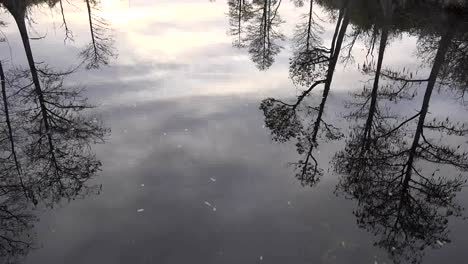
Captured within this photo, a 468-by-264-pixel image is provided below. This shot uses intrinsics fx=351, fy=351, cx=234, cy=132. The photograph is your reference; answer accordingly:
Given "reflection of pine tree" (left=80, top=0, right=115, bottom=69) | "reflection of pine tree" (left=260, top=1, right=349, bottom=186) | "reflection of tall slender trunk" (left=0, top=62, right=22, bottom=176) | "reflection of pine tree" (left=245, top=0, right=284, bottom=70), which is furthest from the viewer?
"reflection of pine tree" (left=245, top=0, right=284, bottom=70)

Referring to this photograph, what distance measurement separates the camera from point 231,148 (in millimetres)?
14414

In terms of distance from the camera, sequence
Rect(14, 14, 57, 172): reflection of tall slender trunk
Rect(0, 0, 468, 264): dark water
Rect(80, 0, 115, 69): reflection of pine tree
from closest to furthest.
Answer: Rect(0, 0, 468, 264): dark water, Rect(14, 14, 57, 172): reflection of tall slender trunk, Rect(80, 0, 115, 69): reflection of pine tree

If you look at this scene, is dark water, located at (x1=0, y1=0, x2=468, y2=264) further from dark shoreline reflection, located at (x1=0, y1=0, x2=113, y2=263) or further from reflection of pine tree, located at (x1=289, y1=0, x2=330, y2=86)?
reflection of pine tree, located at (x1=289, y1=0, x2=330, y2=86)

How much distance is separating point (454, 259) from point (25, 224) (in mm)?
12617

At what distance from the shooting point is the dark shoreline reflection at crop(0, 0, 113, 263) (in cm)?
1099

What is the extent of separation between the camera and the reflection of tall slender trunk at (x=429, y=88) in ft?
45.5

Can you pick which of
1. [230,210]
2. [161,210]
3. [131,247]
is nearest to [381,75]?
[230,210]

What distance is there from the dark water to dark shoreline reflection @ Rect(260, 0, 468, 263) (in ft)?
0.25

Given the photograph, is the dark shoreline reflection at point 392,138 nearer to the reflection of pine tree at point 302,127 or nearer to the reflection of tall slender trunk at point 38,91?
the reflection of pine tree at point 302,127

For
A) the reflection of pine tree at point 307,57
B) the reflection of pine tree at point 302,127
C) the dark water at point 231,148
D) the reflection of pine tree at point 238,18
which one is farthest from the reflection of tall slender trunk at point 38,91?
the reflection of pine tree at point 307,57

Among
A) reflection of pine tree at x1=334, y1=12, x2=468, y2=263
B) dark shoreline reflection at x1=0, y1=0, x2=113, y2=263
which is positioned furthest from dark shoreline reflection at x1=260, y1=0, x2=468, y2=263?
dark shoreline reflection at x1=0, y1=0, x2=113, y2=263

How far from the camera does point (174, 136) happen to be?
15062mm

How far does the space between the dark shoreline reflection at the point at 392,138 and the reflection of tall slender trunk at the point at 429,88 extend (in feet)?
0.14

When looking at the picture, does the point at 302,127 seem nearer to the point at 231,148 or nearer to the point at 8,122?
the point at 231,148
